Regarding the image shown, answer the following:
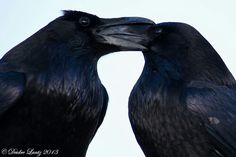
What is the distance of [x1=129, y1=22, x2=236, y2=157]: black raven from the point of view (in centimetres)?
703

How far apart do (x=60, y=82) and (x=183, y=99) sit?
108cm

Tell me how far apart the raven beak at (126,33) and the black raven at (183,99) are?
8 centimetres

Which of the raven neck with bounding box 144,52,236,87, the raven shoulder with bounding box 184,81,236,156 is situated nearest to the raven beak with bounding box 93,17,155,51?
the raven neck with bounding box 144,52,236,87

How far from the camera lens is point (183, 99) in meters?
7.17

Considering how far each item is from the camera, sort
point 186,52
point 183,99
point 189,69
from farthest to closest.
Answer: point 186,52
point 189,69
point 183,99

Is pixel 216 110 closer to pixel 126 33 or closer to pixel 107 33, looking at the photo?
pixel 126 33

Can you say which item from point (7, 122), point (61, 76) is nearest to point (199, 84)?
point (61, 76)

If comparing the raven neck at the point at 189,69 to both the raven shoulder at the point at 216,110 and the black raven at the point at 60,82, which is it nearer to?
the raven shoulder at the point at 216,110

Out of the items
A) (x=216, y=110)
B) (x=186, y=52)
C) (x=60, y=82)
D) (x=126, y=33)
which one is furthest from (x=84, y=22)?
(x=216, y=110)

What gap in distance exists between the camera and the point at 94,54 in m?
7.54

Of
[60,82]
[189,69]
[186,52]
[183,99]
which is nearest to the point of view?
[183,99]

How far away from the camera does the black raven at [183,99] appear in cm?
703

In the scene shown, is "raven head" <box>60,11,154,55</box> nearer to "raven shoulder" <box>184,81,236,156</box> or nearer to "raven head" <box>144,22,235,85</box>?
"raven head" <box>144,22,235,85</box>

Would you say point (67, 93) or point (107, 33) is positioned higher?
point (107, 33)
